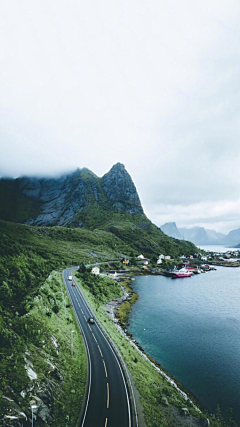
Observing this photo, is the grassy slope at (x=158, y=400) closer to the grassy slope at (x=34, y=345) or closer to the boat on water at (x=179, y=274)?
the grassy slope at (x=34, y=345)

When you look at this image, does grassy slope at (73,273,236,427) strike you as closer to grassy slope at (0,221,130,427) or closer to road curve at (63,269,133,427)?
road curve at (63,269,133,427)

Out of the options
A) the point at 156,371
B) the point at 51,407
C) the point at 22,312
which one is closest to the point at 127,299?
the point at 156,371

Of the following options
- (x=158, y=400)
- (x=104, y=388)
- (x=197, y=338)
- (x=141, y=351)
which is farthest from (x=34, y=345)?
(x=197, y=338)

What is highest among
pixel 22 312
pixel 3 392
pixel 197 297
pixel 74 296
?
pixel 22 312

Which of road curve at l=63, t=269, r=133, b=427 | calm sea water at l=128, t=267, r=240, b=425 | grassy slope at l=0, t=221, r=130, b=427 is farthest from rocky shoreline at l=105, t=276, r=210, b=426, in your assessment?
grassy slope at l=0, t=221, r=130, b=427

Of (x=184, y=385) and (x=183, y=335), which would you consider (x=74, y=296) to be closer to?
(x=183, y=335)

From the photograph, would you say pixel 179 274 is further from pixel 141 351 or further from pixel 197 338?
pixel 141 351

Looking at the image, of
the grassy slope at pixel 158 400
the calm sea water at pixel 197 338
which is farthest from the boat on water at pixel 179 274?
the grassy slope at pixel 158 400
